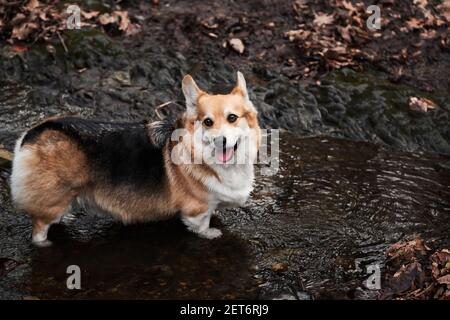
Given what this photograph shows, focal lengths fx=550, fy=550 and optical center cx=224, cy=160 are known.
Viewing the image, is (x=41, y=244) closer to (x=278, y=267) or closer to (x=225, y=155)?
(x=225, y=155)

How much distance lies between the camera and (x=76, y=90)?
7.56 meters

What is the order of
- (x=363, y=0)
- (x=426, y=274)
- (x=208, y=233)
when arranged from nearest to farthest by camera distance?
(x=426, y=274)
(x=208, y=233)
(x=363, y=0)

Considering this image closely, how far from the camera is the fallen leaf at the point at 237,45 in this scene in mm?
8188

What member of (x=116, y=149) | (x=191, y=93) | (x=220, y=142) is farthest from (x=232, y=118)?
(x=116, y=149)

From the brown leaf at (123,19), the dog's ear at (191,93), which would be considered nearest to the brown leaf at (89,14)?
the brown leaf at (123,19)

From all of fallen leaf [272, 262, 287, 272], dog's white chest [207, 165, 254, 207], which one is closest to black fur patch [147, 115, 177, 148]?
dog's white chest [207, 165, 254, 207]

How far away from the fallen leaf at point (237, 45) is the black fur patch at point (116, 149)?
3.69 m

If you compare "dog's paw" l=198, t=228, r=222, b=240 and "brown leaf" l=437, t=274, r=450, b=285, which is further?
"dog's paw" l=198, t=228, r=222, b=240

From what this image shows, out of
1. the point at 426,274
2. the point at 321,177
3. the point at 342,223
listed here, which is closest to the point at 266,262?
the point at 342,223

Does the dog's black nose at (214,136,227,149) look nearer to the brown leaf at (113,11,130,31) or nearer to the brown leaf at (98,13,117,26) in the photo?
the brown leaf at (113,11,130,31)

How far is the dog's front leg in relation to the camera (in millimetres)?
4875

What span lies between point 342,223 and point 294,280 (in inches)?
39.0

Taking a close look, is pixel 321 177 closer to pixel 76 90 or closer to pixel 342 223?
pixel 342 223

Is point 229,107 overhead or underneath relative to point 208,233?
overhead
